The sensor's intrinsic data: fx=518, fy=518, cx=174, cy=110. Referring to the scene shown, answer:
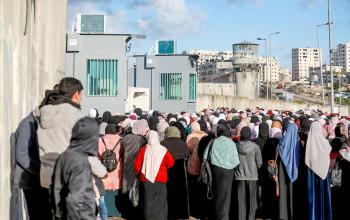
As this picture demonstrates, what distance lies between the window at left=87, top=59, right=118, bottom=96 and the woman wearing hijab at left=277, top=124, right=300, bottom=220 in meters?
16.2

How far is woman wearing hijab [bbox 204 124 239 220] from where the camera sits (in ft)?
29.3

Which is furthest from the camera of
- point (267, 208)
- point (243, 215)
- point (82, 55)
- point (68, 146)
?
point (82, 55)

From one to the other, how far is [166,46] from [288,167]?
24073 mm

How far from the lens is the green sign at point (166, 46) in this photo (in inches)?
1275

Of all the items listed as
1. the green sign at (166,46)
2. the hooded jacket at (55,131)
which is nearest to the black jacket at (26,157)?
the hooded jacket at (55,131)

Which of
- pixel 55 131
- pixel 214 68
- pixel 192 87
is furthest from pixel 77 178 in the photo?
pixel 214 68

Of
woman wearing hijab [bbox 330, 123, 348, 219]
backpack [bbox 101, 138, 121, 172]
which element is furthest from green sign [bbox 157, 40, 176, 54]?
backpack [bbox 101, 138, 121, 172]

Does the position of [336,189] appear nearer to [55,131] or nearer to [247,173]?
[247,173]

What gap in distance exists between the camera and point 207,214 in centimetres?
1030

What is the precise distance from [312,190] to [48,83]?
18.4ft

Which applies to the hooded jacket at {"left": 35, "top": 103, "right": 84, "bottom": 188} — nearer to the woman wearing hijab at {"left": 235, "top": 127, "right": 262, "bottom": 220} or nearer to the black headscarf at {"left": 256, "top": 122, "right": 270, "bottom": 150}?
the woman wearing hijab at {"left": 235, "top": 127, "right": 262, "bottom": 220}

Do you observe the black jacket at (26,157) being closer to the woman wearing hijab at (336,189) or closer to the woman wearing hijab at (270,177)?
the woman wearing hijab at (270,177)

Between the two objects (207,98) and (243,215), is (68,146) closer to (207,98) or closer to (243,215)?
(243,215)

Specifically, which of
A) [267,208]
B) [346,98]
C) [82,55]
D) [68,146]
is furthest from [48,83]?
[346,98]
